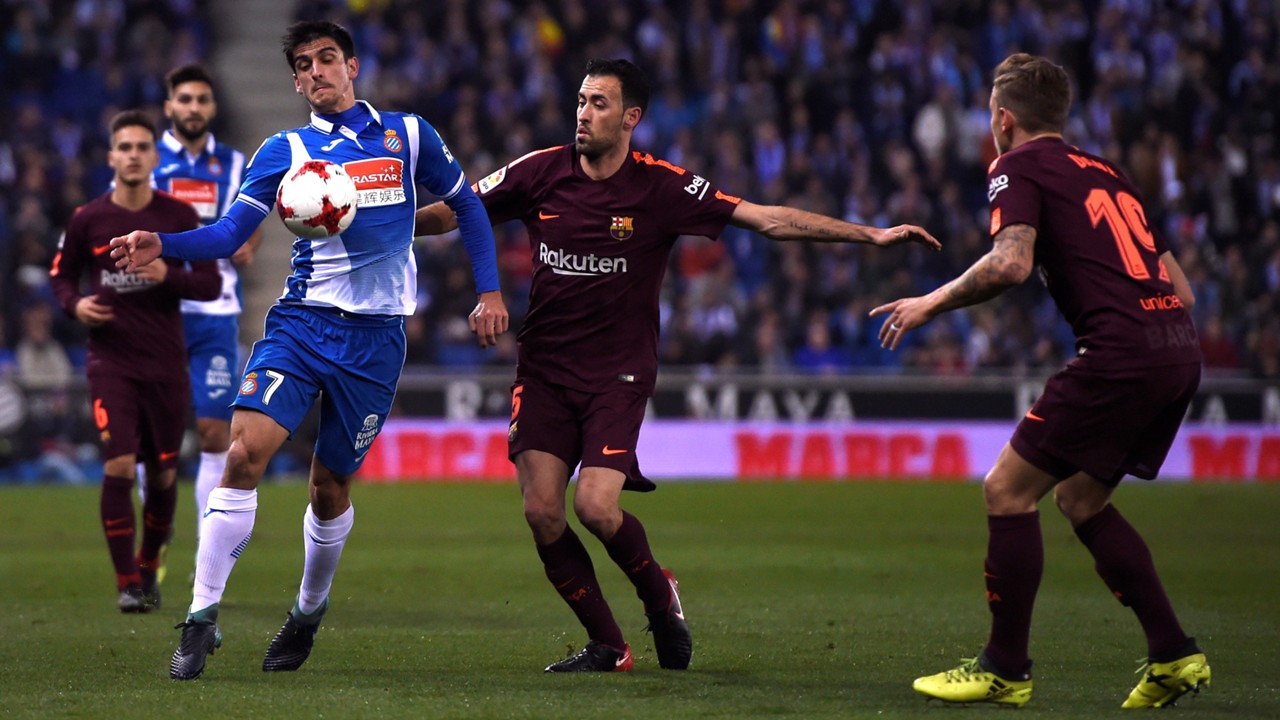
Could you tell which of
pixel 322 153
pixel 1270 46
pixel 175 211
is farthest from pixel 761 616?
pixel 1270 46

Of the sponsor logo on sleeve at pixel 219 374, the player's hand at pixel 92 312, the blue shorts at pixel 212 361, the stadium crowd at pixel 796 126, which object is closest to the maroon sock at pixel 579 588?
the player's hand at pixel 92 312

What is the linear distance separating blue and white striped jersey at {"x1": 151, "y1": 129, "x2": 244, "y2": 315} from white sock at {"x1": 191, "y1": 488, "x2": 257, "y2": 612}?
144 inches

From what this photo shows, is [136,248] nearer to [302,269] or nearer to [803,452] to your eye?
[302,269]

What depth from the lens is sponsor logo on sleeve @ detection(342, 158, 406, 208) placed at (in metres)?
6.34

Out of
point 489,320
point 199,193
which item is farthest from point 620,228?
point 199,193

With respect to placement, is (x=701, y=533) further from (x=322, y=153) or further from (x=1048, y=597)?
(x=322, y=153)

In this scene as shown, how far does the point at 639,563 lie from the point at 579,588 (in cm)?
28

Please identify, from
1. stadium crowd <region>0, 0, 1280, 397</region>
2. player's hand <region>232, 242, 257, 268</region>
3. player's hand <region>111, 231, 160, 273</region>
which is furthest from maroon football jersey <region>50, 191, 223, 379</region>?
stadium crowd <region>0, 0, 1280, 397</region>

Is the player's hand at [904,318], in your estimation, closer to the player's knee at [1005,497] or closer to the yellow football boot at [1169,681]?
the player's knee at [1005,497]

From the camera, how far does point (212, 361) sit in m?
A: 9.60

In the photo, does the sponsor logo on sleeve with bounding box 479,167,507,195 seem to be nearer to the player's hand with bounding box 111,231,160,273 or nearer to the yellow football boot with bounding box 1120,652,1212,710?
the player's hand with bounding box 111,231,160,273

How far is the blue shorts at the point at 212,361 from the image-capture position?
950 centimetres

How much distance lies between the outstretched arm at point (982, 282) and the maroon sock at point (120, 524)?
4.91 meters

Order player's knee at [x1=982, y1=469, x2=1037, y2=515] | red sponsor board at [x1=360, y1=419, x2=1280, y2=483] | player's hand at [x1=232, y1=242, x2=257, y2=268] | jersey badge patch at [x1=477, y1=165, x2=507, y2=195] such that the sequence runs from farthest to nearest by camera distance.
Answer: red sponsor board at [x1=360, y1=419, x2=1280, y2=483] → player's hand at [x1=232, y1=242, x2=257, y2=268] → jersey badge patch at [x1=477, y1=165, x2=507, y2=195] → player's knee at [x1=982, y1=469, x2=1037, y2=515]
